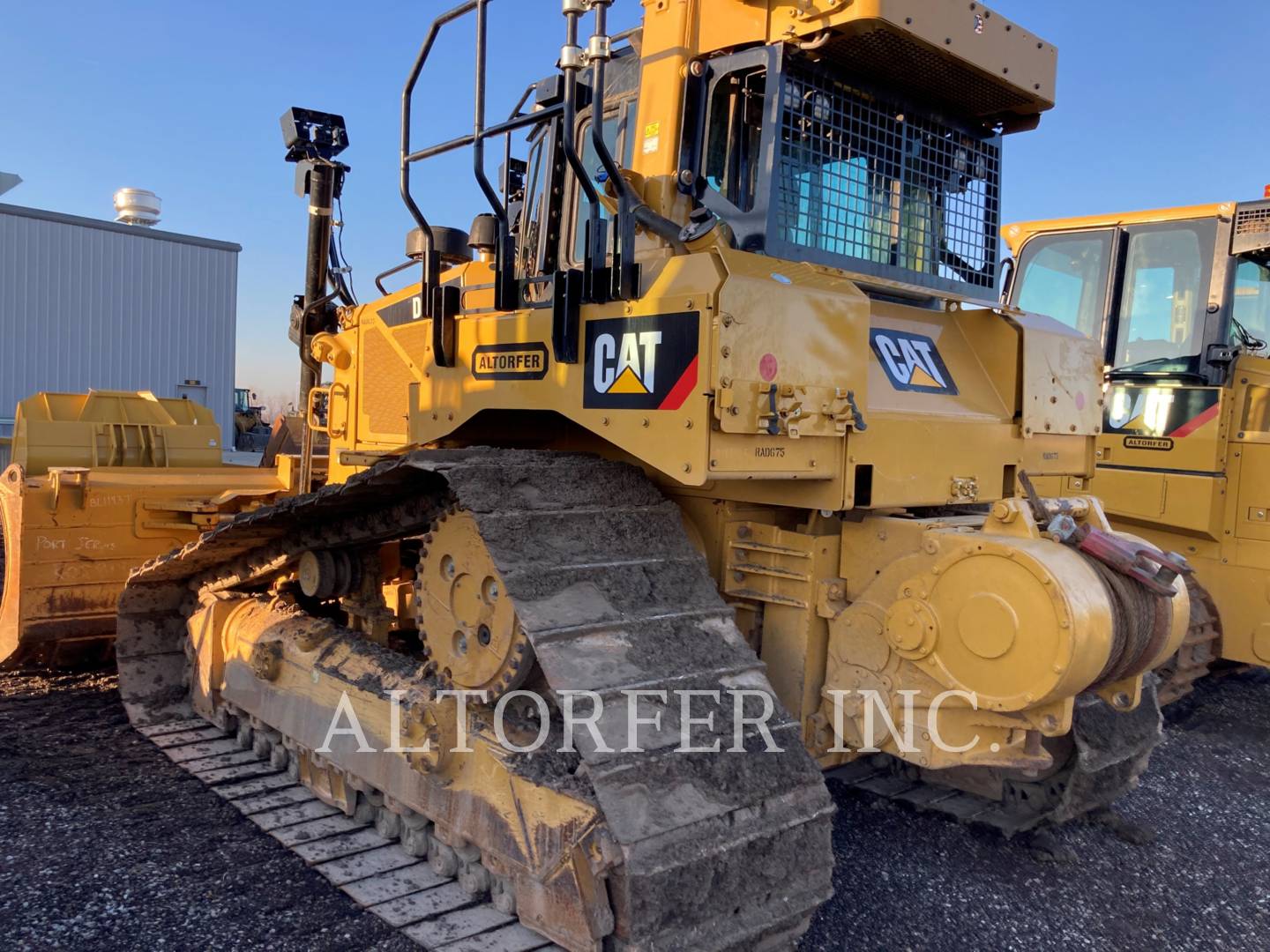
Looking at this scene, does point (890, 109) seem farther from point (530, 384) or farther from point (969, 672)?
point (969, 672)

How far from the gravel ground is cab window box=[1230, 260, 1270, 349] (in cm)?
306

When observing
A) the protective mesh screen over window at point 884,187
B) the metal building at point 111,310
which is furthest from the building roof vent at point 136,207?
the protective mesh screen over window at point 884,187

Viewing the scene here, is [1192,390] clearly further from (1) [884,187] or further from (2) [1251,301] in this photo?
(1) [884,187]

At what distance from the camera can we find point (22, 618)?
526 centimetres

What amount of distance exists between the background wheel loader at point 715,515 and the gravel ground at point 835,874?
0.25 metres

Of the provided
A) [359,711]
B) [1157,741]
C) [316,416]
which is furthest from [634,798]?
[316,416]

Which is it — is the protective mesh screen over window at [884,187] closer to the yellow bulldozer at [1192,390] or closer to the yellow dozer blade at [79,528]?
the yellow bulldozer at [1192,390]

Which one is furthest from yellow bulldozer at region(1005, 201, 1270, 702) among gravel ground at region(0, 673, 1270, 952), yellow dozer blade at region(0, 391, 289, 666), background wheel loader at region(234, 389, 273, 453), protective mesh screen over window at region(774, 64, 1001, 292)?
background wheel loader at region(234, 389, 273, 453)

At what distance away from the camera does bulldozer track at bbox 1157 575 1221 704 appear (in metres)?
5.77

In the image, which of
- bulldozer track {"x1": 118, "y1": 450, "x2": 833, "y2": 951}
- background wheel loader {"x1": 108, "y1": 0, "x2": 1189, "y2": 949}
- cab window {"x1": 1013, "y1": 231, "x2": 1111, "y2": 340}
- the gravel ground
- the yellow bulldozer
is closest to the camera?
bulldozer track {"x1": 118, "y1": 450, "x2": 833, "y2": 951}

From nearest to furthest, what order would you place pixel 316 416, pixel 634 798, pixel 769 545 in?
1. pixel 634 798
2. pixel 769 545
3. pixel 316 416

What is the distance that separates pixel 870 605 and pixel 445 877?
1.62m

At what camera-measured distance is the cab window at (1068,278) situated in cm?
682

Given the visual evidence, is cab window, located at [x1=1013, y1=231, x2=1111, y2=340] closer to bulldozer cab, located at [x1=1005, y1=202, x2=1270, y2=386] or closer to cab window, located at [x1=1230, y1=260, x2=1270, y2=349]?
bulldozer cab, located at [x1=1005, y1=202, x2=1270, y2=386]
